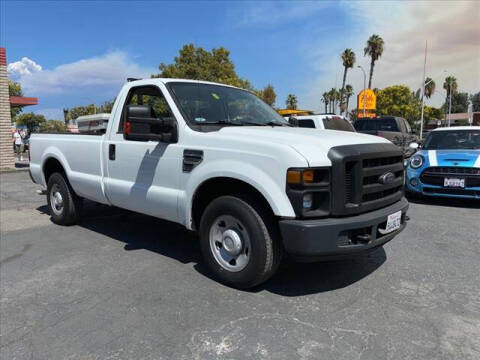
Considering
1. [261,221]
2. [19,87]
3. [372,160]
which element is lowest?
[261,221]

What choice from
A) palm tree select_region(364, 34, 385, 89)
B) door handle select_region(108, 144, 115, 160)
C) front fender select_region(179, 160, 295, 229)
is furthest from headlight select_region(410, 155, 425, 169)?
palm tree select_region(364, 34, 385, 89)

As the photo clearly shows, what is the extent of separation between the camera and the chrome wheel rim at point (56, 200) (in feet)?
20.0

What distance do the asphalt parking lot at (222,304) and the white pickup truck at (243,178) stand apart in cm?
44

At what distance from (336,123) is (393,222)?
7.44 metres

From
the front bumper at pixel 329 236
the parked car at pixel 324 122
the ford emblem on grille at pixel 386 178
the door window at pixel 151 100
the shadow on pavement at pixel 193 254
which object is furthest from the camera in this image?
the parked car at pixel 324 122

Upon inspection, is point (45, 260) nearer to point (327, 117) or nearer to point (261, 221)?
point (261, 221)

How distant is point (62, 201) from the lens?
19.9 ft

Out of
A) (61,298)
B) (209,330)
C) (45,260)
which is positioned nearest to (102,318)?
(61,298)

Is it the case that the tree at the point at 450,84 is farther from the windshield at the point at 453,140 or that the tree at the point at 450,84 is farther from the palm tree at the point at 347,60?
the windshield at the point at 453,140

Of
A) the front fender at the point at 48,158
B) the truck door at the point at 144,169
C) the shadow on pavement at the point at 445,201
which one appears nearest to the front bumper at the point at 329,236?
the truck door at the point at 144,169

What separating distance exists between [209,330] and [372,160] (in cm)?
199

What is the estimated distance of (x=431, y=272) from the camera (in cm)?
409

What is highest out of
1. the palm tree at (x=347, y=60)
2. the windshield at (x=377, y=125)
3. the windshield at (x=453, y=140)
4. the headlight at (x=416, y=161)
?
the palm tree at (x=347, y=60)

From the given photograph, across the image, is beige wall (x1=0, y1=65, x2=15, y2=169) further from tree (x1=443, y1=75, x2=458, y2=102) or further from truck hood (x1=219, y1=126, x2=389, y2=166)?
tree (x1=443, y1=75, x2=458, y2=102)
